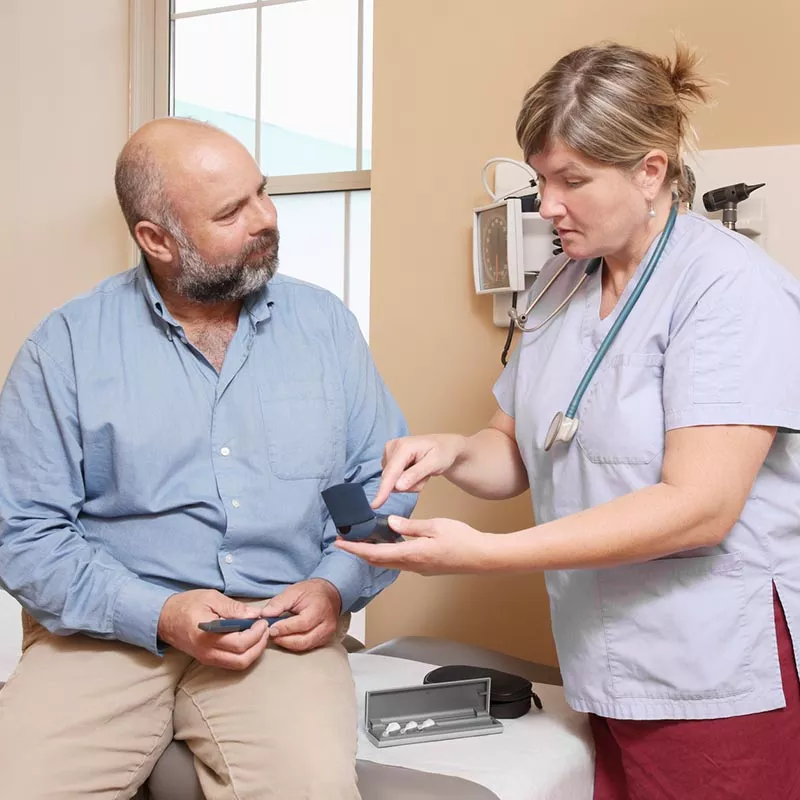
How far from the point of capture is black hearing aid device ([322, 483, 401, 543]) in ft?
4.36

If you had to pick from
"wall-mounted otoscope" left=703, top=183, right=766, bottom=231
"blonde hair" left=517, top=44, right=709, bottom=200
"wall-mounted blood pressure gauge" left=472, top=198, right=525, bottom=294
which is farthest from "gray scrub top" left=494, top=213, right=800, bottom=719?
"wall-mounted blood pressure gauge" left=472, top=198, right=525, bottom=294

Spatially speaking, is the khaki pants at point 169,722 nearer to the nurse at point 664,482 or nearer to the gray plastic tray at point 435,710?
the gray plastic tray at point 435,710

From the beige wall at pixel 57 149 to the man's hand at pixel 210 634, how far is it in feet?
6.55

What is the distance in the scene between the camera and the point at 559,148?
55.9 inches

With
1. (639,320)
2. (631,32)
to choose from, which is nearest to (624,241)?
(639,320)

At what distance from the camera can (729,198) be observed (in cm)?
187

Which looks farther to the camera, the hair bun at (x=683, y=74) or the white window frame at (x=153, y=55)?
the white window frame at (x=153, y=55)

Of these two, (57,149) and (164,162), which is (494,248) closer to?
(164,162)

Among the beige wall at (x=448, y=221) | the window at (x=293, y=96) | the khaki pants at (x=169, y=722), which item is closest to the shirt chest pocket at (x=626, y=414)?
the khaki pants at (x=169, y=722)

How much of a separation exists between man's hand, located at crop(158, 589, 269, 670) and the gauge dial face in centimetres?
90

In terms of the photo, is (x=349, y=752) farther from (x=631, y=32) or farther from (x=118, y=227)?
(x=118, y=227)

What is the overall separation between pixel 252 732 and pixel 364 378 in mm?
639

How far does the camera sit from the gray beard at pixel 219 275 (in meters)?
1.68

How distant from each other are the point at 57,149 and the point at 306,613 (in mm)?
2241
